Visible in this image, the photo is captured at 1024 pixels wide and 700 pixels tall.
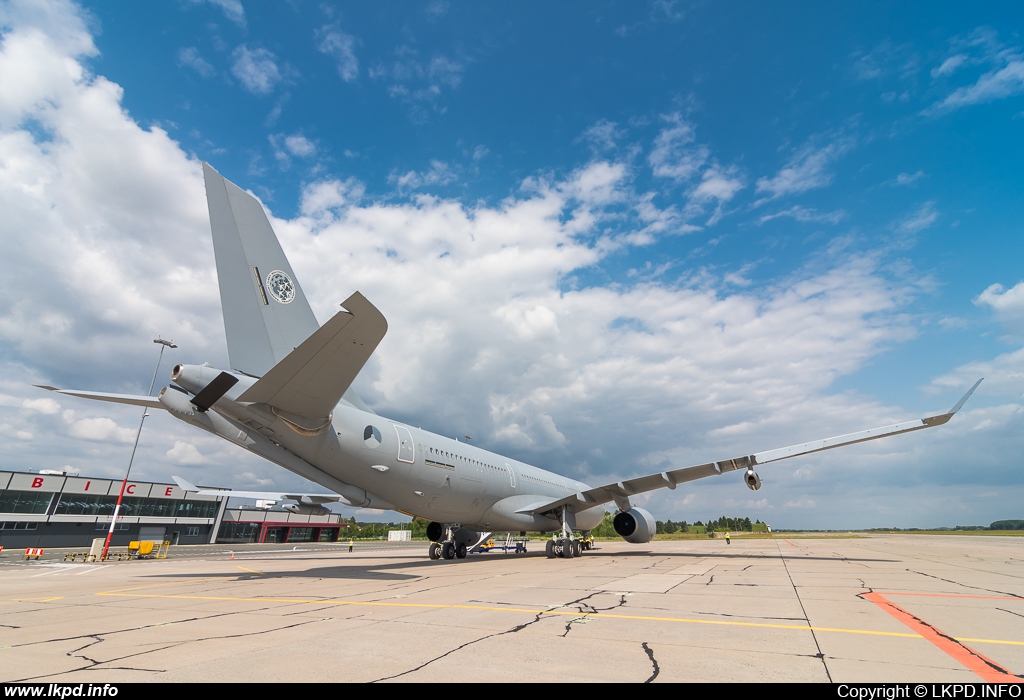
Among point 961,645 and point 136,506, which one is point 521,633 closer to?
point 961,645

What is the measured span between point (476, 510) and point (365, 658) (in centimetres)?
1792

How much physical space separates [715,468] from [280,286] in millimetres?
19207

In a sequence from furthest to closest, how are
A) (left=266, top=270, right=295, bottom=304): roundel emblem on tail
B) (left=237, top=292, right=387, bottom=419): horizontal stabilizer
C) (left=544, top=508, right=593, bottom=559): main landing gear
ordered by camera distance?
1. (left=544, top=508, right=593, bottom=559): main landing gear
2. (left=266, top=270, right=295, bottom=304): roundel emblem on tail
3. (left=237, top=292, right=387, bottom=419): horizontal stabilizer

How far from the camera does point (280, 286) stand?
13914 millimetres

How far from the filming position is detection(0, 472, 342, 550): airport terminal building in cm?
4478

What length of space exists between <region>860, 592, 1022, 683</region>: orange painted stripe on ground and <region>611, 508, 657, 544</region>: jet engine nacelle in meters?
19.4

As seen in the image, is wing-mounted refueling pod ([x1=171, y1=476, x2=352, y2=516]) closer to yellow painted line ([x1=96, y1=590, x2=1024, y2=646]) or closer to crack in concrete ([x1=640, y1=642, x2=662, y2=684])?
yellow painted line ([x1=96, y1=590, x2=1024, y2=646])

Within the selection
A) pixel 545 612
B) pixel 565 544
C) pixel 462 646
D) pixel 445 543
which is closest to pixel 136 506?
pixel 445 543

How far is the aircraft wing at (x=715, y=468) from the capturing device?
19.4m

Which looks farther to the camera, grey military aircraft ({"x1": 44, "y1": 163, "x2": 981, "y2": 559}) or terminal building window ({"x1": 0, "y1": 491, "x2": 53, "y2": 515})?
terminal building window ({"x1": 0, "y1": 491, "x2": 53, "y2": 515})

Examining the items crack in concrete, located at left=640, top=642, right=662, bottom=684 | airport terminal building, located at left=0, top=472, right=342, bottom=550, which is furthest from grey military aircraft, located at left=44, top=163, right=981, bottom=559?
airport terminal building, located at left=0, top=472, right=342, bottom=550

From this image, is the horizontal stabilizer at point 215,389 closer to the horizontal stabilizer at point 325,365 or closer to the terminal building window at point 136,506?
the horizontal stabilizer at point 325,365
